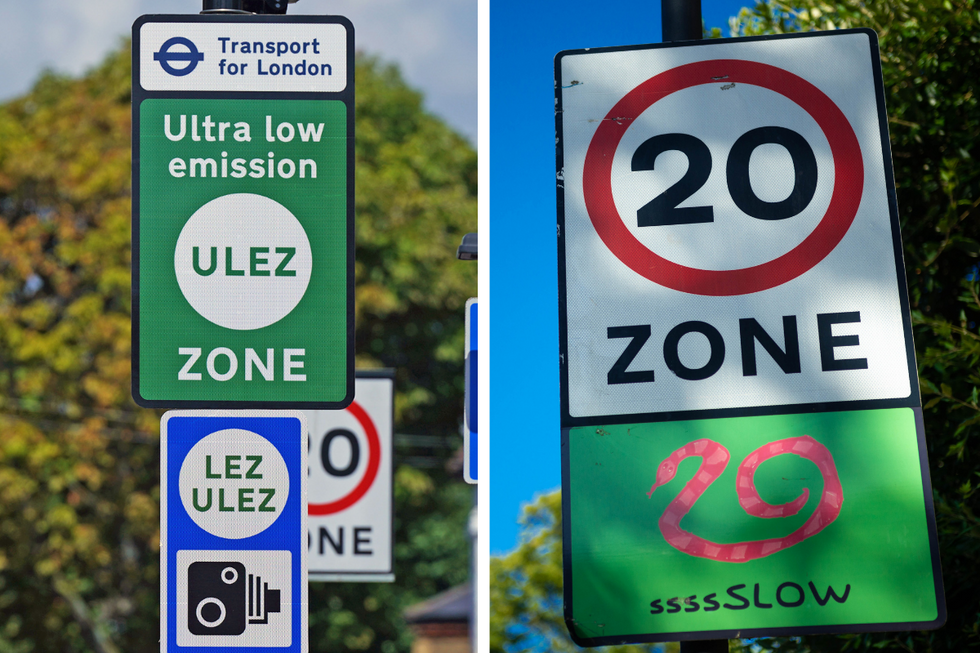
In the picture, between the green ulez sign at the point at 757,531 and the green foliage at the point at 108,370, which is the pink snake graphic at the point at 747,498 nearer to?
the green ulez sign at the point at 757,531

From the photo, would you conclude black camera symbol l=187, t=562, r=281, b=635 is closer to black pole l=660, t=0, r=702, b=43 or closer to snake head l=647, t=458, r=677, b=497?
snake head l=647, t=458, r=677, b=497

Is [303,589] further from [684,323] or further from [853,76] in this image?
[853,76]

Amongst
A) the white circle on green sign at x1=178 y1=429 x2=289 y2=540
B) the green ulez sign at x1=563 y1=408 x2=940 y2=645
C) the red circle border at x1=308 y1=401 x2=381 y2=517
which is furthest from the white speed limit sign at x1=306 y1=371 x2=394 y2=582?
the green ulez sign at x1=563 y1=408 x2=940 y2=645

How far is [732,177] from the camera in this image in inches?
77.0

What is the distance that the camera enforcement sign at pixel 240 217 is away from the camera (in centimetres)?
270

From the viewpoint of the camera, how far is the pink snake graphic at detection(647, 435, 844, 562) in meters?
1.75

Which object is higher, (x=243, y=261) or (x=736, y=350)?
(x=243, y=261)

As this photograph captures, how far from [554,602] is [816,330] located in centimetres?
1949

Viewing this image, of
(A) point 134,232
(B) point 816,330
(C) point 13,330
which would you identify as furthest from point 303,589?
(C) point 13,330

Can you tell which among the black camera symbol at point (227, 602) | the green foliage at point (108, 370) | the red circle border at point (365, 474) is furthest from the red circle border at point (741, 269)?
the green foliage at point (108, 370)

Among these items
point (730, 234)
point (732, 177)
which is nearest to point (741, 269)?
point (730, 234)

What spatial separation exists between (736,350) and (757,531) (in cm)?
35

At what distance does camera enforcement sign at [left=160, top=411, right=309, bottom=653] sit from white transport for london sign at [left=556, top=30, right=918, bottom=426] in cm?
116

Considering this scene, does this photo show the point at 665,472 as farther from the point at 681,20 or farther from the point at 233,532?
the point at 233,532
